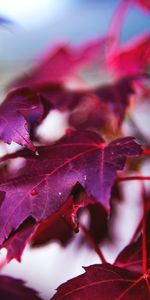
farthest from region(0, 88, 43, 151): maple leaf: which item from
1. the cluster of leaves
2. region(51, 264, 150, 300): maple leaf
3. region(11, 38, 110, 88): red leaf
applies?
region(11, 38, 110, 88): red leaf

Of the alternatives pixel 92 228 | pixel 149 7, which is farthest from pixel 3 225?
pixel 149 7

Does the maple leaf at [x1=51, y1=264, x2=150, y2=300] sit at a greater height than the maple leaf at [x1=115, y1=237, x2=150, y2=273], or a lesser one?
lesser

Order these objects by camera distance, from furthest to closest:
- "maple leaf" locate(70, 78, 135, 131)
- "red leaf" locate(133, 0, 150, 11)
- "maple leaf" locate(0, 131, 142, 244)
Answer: "red leaf" locate(133, 0, 150, 11) → "maple leaf" locate(70, 78, 135, 131) → "maple leaf" locate(0, 131, 142, 244)

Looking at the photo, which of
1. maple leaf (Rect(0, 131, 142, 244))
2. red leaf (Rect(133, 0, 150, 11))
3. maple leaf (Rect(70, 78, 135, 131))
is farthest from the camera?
red leaf (Rect(133, 0, 150, 11))

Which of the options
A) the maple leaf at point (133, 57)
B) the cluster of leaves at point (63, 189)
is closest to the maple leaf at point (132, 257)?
the cluster of leaves at point (63, 189)

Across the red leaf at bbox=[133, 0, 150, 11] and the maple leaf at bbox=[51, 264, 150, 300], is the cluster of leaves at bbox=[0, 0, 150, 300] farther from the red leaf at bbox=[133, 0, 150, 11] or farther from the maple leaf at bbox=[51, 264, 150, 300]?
the red leaf at bbox=[133, 0, 150, 11]

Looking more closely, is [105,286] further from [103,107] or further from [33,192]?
[103,107]

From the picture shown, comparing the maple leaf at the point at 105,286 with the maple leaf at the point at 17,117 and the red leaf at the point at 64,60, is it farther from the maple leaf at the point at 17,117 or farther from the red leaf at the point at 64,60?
the red leaf at the point at 64,60
